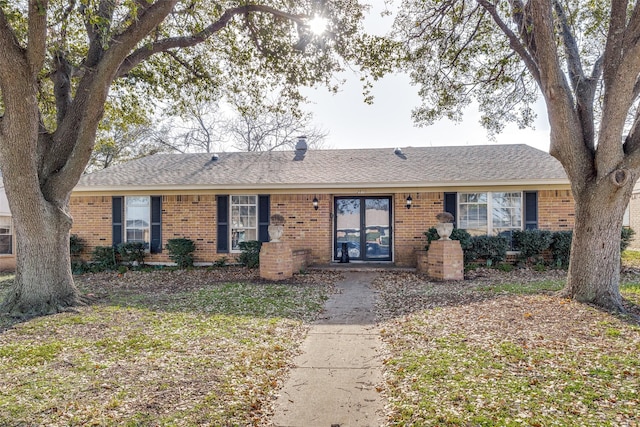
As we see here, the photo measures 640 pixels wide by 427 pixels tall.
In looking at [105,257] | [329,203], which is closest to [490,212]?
[329,203]

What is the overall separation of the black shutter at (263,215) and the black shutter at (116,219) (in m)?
4.35

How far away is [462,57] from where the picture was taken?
9594 mm

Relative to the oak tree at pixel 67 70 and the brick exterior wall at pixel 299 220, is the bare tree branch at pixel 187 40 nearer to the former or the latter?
the oak tree at pixel 67 70

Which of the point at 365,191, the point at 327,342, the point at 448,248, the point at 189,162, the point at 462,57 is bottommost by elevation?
the point at 327,342

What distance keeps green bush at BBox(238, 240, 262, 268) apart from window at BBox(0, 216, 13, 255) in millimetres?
7798

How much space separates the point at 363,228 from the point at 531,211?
15.6ft

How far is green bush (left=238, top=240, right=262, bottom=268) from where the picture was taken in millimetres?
11383

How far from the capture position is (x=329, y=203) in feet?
39.3

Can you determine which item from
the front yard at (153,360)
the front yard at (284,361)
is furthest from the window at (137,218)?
the front yard at (284,361)

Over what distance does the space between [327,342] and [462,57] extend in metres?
7.71

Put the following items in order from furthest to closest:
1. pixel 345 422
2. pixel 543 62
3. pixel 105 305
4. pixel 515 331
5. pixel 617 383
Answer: pixel 105 305, pixel 543 62, pixel 515 331, pixel 617 383, pixel 345 422

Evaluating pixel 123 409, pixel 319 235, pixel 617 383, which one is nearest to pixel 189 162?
pixel 319 235

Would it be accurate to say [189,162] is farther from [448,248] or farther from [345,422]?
[345,422]

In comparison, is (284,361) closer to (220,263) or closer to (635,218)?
(220,263)
